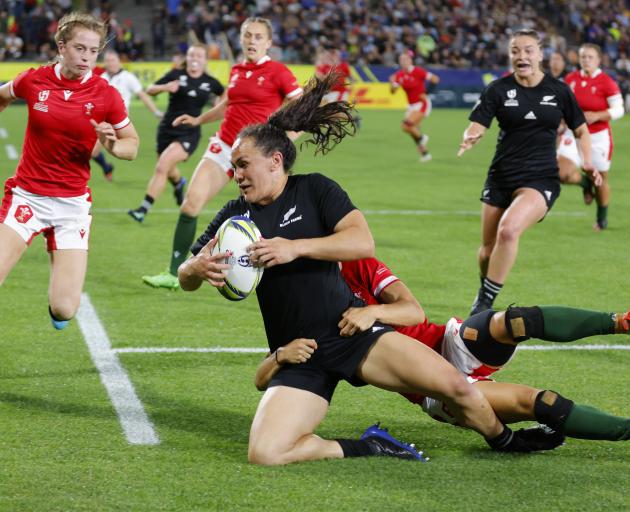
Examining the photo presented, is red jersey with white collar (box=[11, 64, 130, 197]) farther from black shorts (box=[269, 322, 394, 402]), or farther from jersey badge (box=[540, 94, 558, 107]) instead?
jersey badge (box=[540, 94, 558, 107])

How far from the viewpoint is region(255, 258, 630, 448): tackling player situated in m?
5.18

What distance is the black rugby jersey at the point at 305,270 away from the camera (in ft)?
17.1

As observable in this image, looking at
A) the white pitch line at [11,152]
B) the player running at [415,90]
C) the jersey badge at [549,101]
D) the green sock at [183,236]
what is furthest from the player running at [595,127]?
the white pitch line at [11,152]

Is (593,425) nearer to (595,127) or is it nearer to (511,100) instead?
(511,100)

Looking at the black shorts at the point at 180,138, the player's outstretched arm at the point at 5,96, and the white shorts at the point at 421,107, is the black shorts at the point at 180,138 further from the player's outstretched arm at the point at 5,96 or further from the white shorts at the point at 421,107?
the white shorts at the point at 421,107

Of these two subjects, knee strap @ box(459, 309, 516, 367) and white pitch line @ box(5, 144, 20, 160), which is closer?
knee strap @ box(459, 309, 516, 367)

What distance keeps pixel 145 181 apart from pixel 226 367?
11.9 metres

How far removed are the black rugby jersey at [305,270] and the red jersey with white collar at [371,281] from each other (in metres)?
0.23

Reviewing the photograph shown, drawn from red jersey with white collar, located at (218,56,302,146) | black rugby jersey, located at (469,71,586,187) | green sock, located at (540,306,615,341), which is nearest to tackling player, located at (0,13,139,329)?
green sock, located at (540,306,615,341)

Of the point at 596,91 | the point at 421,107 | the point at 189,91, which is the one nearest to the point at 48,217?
the point at 189,91

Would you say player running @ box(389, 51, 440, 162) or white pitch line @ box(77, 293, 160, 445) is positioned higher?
white pitch line @ box(77, 293, 160, 445)

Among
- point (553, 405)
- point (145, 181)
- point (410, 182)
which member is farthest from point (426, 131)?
point (553, 405)

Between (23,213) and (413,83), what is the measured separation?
19.8 meters

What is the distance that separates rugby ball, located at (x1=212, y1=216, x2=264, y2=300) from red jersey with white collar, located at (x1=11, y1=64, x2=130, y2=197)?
85.0 inches
